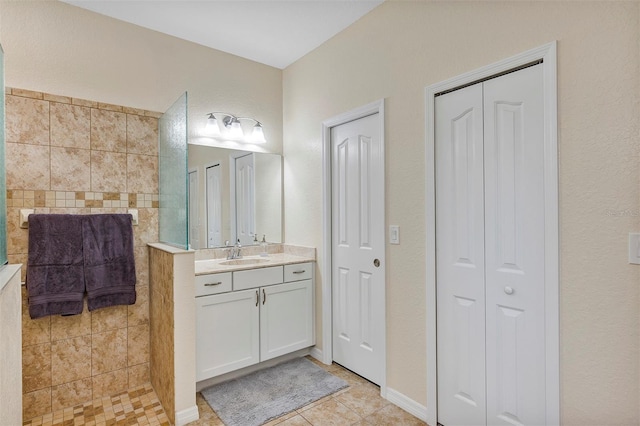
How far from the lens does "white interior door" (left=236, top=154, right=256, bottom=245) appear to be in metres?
3.12

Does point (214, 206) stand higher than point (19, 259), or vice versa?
point (214, 206)

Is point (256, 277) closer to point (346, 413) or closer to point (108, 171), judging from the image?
point (346, 413)

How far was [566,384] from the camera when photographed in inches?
58.7

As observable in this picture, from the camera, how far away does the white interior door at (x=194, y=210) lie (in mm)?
2904

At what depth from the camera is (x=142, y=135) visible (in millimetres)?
2574

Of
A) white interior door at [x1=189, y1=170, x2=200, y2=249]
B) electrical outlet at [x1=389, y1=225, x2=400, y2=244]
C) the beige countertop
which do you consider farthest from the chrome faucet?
electrical outlet at [x1=389, y1=225, x2=400, y2=244]

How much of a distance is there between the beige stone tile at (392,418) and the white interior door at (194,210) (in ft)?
6.41

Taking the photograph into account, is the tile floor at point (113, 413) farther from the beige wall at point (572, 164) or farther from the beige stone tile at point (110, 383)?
the beige wall at point (572, 164)

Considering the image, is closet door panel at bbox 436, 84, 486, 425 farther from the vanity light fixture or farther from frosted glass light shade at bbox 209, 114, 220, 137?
frosted glass light shade at bbox 209, 114, 220, 137

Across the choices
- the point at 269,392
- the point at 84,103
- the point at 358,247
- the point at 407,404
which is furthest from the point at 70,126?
the point at 407,404

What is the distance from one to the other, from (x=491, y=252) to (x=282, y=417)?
163 centimetres

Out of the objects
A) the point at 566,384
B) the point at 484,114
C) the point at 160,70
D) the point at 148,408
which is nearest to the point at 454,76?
the point at 484,114

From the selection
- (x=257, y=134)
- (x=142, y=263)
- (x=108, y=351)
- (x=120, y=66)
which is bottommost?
(x=108, y=351)

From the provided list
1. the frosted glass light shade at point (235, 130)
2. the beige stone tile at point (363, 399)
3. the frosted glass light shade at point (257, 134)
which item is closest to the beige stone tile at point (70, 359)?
the beige stone tile at point (363, 399)
